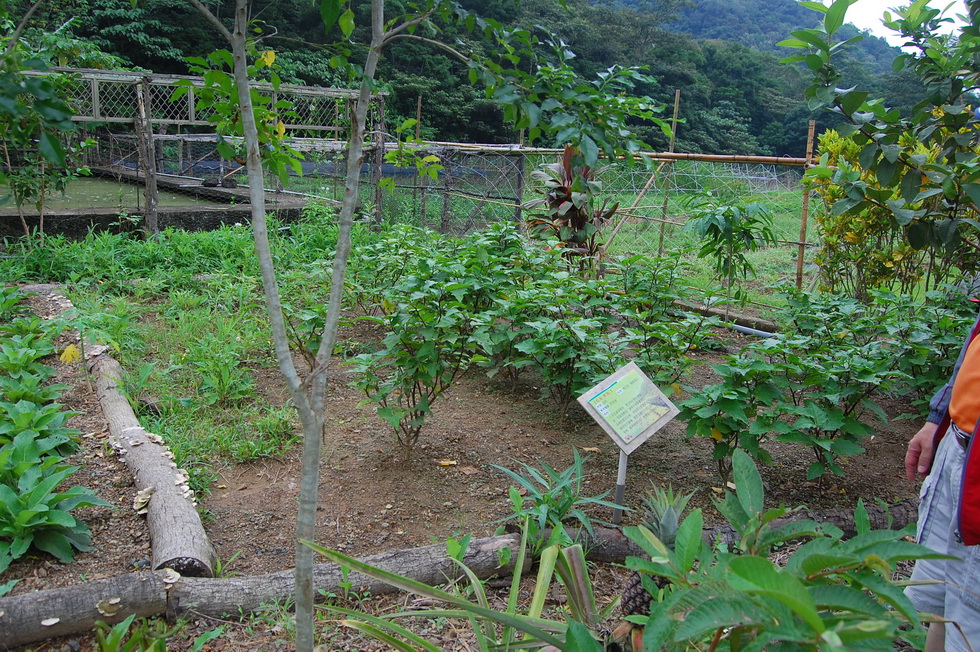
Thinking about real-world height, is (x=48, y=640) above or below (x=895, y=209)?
below

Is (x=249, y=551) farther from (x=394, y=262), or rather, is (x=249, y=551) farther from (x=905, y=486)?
(x=905, y=486)

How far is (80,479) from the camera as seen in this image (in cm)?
274

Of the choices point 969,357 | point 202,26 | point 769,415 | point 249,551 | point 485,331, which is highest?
point 202,26

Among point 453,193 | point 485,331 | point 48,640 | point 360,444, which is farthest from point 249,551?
point 453,193

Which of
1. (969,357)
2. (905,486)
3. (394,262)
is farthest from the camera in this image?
(394,262)

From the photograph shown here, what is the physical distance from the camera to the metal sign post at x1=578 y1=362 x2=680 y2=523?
2385 mm

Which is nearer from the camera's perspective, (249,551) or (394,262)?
(249,551)

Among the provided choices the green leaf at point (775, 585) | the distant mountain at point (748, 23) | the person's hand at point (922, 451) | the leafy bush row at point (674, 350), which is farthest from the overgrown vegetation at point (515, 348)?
the distant mountain at point (748, 23)

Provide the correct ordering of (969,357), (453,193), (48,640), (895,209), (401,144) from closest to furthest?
(969,357)
(48,640)
(401,144)
(895,209)
(453,193)

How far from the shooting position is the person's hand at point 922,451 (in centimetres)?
192

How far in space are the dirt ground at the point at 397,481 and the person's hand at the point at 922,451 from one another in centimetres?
96

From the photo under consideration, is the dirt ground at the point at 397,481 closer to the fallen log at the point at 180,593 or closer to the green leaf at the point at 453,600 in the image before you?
the fallen log at the point at 180,593

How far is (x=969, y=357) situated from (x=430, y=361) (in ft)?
6.15

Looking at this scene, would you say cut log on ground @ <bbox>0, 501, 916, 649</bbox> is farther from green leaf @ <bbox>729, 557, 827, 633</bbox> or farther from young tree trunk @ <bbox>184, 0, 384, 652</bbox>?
green leaf @ <bbox>729, 557, 827, 633</bbox>
